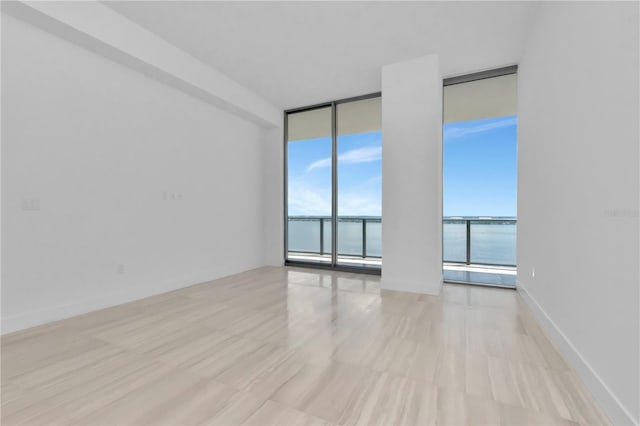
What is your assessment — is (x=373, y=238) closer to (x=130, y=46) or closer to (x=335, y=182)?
(x=335, y=182)

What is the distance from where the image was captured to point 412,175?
3494 millimetres

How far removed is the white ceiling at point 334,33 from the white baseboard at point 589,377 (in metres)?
2.88

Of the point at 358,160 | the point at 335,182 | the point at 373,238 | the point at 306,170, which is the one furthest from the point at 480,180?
the point at 306,170

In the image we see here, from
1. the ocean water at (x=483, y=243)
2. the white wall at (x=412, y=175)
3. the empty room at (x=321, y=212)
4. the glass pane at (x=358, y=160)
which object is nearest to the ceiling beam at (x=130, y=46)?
the empty room at (x=321, y=212)

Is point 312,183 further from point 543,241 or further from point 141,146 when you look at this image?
point 543,241

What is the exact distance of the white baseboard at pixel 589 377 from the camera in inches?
46.8

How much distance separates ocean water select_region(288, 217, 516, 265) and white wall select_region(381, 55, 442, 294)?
103 cm

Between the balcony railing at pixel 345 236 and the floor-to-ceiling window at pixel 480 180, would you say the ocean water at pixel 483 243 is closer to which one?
the floor-to-ceiling window at pixel 480 180

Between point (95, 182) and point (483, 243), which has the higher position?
point (95, 182)

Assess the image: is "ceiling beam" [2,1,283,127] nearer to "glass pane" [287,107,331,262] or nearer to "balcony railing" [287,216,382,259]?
"glass pane" [287,107,331,262]

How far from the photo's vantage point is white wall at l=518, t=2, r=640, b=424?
47.2 inches

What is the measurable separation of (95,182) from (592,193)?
4034mm

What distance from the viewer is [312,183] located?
5266mm


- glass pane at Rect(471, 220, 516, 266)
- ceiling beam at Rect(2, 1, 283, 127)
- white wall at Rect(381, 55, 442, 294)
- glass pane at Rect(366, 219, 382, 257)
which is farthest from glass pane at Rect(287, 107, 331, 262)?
glass pane at Rect(471, 220, 516, 266)
